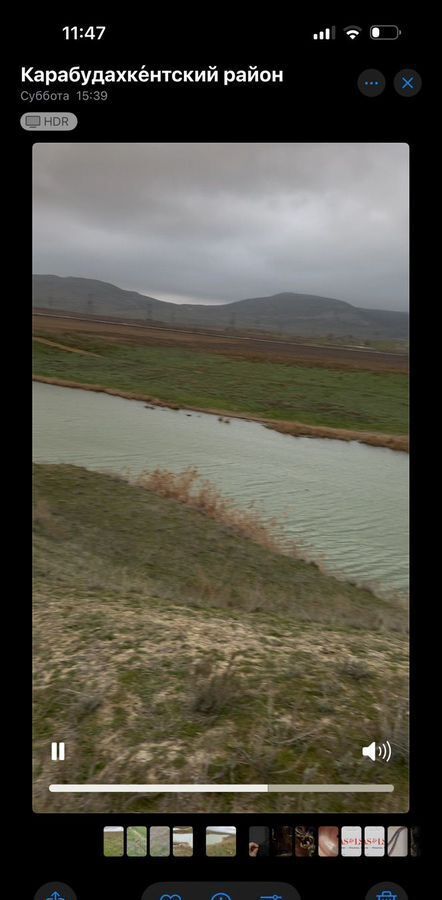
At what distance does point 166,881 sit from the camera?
6.89 ft

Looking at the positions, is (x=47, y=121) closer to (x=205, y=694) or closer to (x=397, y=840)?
(x=205, y=694)

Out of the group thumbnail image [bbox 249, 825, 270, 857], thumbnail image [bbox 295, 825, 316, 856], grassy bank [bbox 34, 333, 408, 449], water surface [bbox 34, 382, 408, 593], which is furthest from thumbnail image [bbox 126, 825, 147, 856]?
grassy bank [bbox 34, 333, 408, 449]

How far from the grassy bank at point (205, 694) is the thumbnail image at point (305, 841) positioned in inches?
3.5

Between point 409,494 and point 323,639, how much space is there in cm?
213

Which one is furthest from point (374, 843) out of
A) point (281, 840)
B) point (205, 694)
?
point (205, 694)

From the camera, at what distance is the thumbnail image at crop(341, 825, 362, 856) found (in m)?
2.17

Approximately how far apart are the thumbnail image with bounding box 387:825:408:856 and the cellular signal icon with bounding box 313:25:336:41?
365 centimetres

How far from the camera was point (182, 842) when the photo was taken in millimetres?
2125

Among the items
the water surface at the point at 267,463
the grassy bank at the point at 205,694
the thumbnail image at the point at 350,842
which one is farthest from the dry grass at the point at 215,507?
the thumbnail image at the point at 350,842

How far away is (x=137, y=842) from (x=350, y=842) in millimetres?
922

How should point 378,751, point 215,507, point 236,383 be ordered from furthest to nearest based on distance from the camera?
point 236,383 → point 215,507 → point 378,751

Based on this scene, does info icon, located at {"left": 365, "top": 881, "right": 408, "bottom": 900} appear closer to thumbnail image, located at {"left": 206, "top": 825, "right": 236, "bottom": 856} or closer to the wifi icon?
thumbnail image, located at {"left": 206, "top": 825, "right": 236, "bottom": 856}
